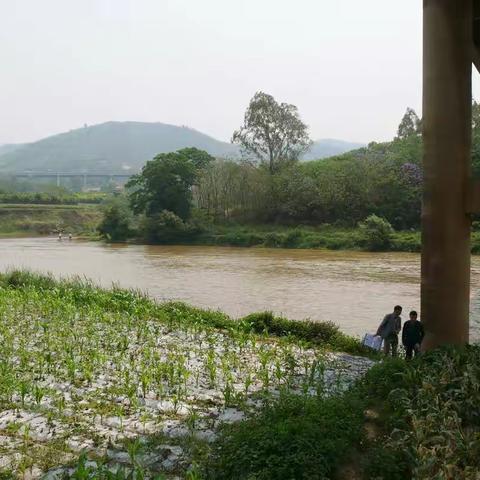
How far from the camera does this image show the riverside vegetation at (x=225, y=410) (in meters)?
4.59

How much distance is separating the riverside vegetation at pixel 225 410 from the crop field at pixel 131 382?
Answer: 0.08 feet

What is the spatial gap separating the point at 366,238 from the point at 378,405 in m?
33.6

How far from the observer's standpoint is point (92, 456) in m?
5.24

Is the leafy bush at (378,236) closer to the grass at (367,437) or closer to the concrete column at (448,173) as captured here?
the concrete column at (448,173)

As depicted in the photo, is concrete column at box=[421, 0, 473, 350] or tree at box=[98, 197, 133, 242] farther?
tree at box=[98, 197, 133, 242]

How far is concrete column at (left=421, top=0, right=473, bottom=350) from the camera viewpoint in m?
8.16

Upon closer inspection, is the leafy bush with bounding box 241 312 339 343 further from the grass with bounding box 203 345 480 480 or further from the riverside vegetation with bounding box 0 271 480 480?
the grass with bounding box 203 345 480 480

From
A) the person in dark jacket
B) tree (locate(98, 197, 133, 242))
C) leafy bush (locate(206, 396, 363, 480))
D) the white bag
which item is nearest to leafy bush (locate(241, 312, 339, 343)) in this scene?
the white bag

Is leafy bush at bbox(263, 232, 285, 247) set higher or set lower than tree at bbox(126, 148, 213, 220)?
lower

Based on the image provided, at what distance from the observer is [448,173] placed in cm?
815

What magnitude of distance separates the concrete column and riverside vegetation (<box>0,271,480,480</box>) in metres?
1.16

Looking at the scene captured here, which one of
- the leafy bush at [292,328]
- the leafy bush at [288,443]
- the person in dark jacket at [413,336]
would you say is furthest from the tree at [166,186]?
the leafy bush at [288,443]

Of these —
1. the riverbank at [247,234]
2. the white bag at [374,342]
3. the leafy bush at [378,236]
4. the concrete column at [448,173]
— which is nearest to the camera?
the concrete column at [448,173]

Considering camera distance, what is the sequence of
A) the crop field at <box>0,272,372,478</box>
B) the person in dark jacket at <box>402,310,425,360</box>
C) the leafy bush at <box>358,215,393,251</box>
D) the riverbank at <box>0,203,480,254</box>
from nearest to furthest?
the crop field at <box>0,272,372,478</box>, the person in dark jacket at <box>402,310,425,360</box>, the leafy bush at <box>358,215,393,251</box>, the riverbank at <box>0,203,480,254</box>
